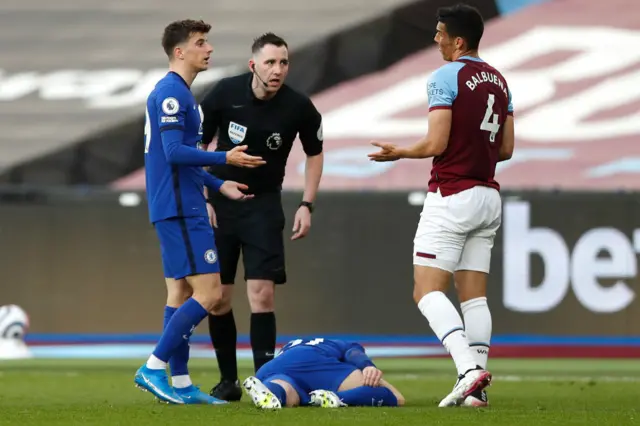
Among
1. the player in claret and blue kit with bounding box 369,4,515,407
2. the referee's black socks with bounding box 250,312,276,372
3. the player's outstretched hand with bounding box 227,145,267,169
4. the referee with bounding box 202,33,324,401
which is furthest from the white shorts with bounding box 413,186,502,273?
the referee's black socks with bounding box 250,312,276,372

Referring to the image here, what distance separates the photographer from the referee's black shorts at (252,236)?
23.7ft

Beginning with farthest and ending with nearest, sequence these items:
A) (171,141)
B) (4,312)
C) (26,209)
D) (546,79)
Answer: (546,79) < (26,209) < (4,312) < (171,141)

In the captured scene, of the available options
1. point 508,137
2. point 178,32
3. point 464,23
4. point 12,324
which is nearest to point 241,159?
point 178,32

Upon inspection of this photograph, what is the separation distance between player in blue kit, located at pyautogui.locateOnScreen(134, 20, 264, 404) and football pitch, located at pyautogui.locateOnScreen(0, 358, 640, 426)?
0.23 metres

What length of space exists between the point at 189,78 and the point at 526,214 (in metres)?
5.93

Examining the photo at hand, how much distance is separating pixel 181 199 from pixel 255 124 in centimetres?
95

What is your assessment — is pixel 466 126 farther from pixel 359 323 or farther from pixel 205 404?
pixel 359 323

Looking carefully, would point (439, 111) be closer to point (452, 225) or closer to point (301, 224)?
point (452, 225)

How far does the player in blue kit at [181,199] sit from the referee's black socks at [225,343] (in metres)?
0.61

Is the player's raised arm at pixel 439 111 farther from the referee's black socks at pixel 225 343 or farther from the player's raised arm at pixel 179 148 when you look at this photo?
the referee's black socks at pixel 225 343

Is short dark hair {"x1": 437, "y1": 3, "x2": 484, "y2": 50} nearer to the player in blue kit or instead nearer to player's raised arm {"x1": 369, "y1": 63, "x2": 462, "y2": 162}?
player's raised arm {"x1": 369, "y1": 63, "x2": 462, "y2": 162}

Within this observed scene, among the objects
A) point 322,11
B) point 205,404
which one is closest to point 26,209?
point 322,11

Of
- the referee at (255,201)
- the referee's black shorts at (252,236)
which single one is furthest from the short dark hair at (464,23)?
the referee's black shorts at (252,236)

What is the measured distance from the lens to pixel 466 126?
21.1ft
